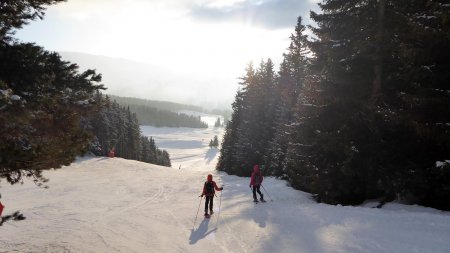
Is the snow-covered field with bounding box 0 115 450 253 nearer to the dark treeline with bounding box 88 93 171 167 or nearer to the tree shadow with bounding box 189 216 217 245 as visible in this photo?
the tree shadow with bounding box 189 216 217 245

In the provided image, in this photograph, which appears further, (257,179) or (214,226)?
(257,179)

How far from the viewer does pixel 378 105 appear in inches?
645

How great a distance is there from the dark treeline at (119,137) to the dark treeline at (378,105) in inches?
1478

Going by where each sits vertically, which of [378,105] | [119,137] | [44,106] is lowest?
[119,137]

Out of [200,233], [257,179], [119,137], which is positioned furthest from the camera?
[119,137]

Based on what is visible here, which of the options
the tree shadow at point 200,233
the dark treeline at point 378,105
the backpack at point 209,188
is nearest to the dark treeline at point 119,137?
the backpack at point 209,188

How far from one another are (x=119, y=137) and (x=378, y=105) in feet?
207

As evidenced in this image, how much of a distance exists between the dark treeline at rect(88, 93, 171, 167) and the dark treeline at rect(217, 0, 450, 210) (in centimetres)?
3754

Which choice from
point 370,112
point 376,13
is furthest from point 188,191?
point 376,13

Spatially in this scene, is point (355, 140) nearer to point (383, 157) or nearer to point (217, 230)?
point (383, 157)

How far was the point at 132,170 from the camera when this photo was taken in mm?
36906

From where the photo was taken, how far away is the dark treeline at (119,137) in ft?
198

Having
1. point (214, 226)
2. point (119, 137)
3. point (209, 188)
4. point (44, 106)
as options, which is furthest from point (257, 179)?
point (119, 137)

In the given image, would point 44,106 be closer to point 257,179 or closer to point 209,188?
point 209,188
